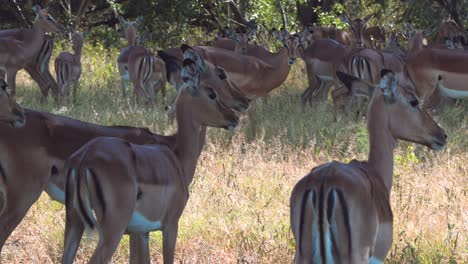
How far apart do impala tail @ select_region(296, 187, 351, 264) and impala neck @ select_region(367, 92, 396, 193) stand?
2.30 ft

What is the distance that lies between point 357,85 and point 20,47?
25.6ft

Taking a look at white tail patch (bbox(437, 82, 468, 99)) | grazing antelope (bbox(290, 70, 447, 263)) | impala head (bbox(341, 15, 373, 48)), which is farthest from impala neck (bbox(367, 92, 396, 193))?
impala head (bbox(341, 15, 373, 48))

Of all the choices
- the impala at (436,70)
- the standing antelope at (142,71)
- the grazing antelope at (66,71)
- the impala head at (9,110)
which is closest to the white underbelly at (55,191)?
the impala head at (9,110)

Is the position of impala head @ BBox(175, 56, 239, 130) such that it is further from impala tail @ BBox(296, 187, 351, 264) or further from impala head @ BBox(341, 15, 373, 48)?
impala head @ BBox(341, 15, 373, 48)

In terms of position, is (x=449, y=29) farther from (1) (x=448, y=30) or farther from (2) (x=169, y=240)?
(2) (x=169, y=240)

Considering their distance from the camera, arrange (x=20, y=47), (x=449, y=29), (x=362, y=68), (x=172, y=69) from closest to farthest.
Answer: (x=172, y=69)
(x=362, y=68)
(x=20, y=47)
(x=449, y=29)

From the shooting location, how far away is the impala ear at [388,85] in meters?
4.35

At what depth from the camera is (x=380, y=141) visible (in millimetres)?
4391

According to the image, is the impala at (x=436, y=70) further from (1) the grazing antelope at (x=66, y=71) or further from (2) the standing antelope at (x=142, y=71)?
(1) the grazing antelope at (x=66, y=71)

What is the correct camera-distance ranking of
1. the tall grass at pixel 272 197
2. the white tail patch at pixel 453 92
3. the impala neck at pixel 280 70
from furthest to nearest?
1. the white tail patch at pixel 453 92
2. the impala neck at pixel 280 70
3. the tall grass at pixel 272 197

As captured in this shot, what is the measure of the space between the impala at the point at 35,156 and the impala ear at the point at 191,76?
0.93 feet

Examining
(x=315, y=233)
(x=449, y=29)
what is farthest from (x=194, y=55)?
(x=449, y=29)

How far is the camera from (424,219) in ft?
18.5

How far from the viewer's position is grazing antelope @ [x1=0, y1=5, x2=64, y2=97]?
1150cm
